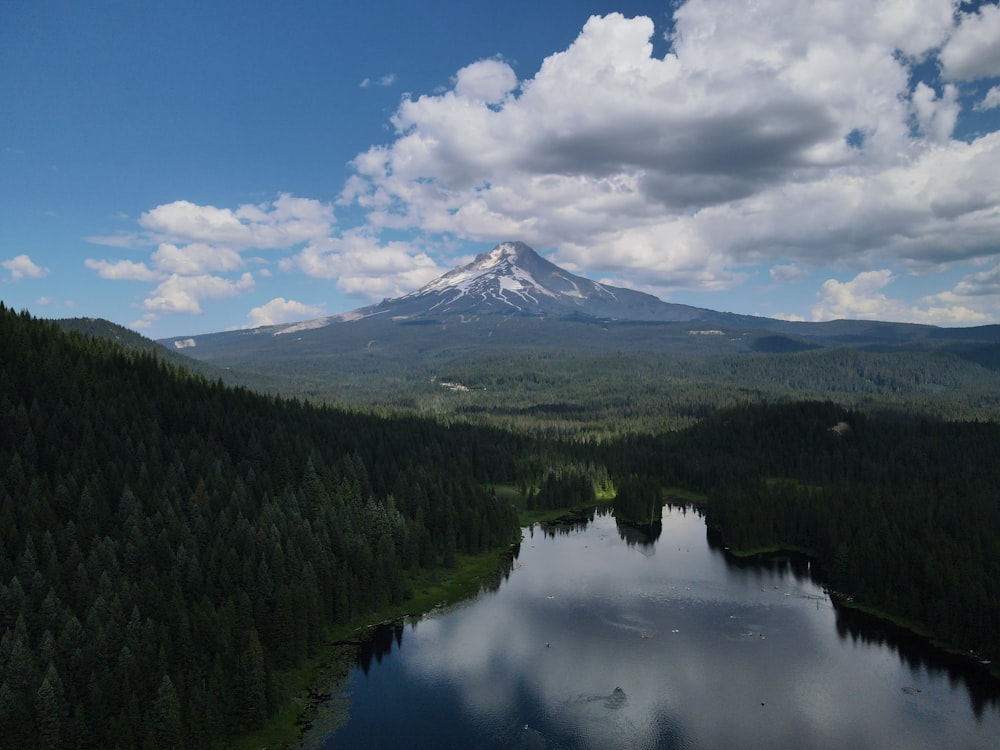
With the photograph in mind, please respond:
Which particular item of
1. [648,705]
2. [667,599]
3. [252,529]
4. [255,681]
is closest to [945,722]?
[648,705]

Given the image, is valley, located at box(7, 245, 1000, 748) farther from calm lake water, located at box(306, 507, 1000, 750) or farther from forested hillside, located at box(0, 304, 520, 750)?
calm lake water, located at box(306, 507, 1000, 750)

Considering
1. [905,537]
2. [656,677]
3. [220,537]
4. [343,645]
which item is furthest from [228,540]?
[905,537]

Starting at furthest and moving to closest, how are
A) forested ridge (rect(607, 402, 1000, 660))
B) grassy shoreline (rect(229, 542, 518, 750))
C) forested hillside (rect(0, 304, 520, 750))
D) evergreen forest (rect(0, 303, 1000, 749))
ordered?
forested ridge (rect(607, 402, 1000, 660)), grassy shoreline (rect(229, 542, 518, 750)), evergreen forest (rect(0, 303, 1000, 749)), forested hillside (rect(0, 304, 520, 750))

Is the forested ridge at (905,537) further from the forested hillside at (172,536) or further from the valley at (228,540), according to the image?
the forested hillside at (172,536)

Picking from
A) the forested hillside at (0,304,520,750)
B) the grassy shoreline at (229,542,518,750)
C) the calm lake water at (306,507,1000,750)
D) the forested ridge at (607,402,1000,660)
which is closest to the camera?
the forested hillside at (0,304,520,750)

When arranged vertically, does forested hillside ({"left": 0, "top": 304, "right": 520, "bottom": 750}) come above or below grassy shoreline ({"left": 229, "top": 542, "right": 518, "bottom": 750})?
above

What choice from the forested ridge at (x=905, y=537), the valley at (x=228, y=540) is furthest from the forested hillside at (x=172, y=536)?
the forested ridge at (x=905, y=537)

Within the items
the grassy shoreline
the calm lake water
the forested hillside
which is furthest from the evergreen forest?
the calm lake water
